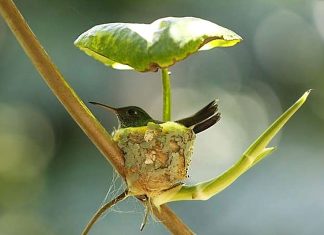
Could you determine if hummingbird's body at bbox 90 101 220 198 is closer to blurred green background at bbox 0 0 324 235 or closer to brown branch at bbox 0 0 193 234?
brown branch at bbox 0 0 193 234

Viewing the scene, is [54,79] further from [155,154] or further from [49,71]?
[155,154]

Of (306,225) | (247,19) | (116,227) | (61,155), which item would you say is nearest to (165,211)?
(306,225)

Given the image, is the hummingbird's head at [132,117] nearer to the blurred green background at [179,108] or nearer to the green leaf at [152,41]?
the green leaf at [152,41]

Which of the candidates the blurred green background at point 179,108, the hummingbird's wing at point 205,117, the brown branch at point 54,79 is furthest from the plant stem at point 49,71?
the blurred green background at point 179,108

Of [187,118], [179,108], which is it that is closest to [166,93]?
[187,118]

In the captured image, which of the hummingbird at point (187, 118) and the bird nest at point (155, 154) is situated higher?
the hummingbird at point (187, 118)

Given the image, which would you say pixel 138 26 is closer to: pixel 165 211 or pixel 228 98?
pixel 165 211
